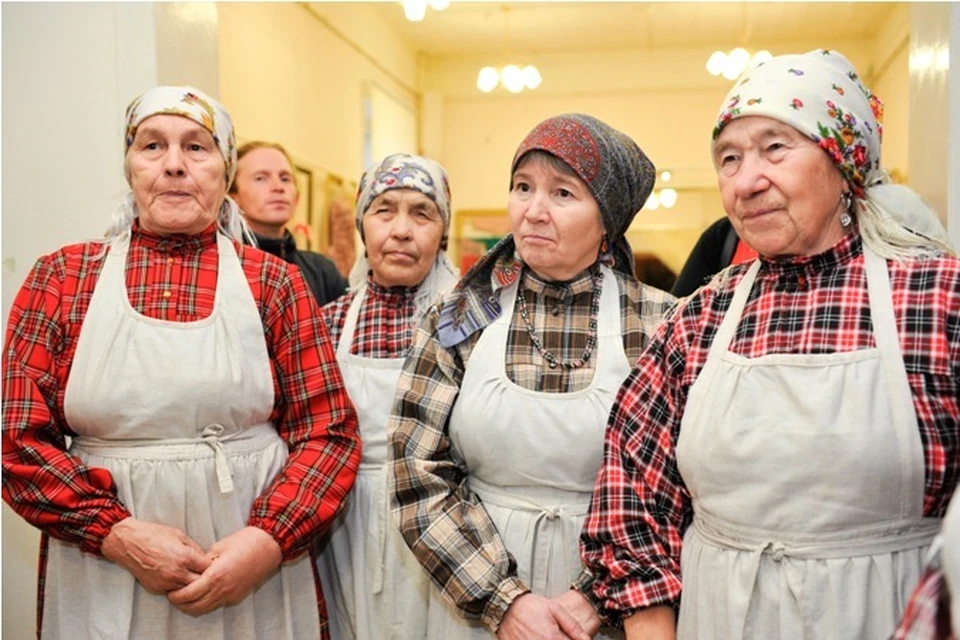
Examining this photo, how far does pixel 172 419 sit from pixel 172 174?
1.86 ft

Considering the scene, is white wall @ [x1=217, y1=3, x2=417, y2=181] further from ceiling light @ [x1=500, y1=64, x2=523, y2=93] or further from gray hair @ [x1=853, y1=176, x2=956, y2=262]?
gray hair @ [x1=853, y1=176, x2=956, y2=262]

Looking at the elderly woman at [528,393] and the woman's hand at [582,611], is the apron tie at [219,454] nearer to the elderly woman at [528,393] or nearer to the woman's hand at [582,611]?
the elderly woman at [528,393]

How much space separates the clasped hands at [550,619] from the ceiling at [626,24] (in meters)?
7.00

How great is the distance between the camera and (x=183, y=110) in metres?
2.10

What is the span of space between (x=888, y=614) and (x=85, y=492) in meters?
1.60

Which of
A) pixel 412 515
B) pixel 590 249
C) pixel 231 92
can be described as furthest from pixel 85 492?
pixel 231 92

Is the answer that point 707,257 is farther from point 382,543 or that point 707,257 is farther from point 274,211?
point 274,211

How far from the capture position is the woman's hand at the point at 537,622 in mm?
1794

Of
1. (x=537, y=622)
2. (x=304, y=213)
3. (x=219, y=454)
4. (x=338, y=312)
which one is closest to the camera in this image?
(x=537, y=622)

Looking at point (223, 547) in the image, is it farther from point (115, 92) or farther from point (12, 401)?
point (115, 92)

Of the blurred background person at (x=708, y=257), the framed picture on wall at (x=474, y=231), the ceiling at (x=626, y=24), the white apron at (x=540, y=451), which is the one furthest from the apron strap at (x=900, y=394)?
the framed picture on wall at (x=474, y=231)

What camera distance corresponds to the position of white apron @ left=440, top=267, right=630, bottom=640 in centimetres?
191

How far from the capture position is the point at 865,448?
4.81 feet

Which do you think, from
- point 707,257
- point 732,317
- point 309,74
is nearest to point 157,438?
point 732,317
